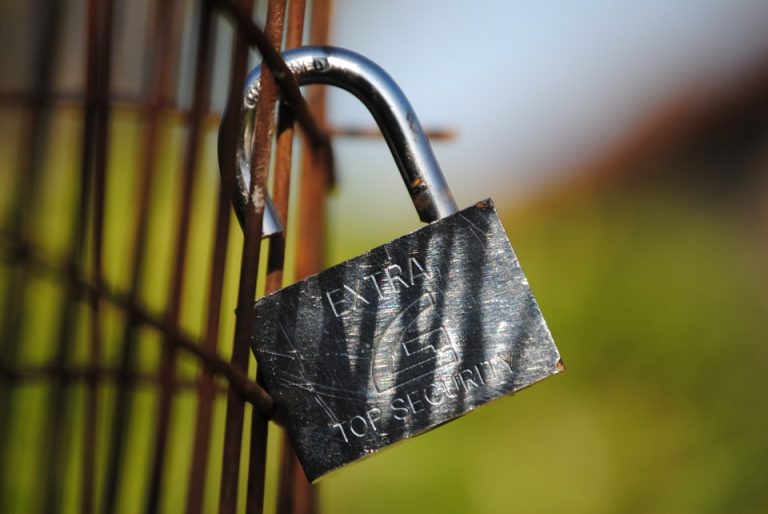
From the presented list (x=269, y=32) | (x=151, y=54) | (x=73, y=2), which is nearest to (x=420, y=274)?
(x=269, y=32)

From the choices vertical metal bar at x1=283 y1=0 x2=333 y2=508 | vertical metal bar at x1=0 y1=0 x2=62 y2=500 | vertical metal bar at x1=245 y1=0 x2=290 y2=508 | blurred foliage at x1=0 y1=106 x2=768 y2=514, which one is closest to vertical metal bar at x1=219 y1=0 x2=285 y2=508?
vertical metal bar at x1=245 y1=0 x2=290 y2=508

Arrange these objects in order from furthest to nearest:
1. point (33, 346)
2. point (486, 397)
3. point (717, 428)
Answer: point (33, 346), point (717, 428), point (486, 397)

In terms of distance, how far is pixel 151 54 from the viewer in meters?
0.84

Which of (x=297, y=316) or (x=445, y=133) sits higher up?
(x=445, y=133)

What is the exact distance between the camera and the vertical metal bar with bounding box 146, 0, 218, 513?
45 cm

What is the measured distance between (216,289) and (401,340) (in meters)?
0.12

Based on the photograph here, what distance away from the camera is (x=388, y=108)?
1.89ft

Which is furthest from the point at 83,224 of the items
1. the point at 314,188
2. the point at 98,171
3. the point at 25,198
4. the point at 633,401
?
the point at 633,401

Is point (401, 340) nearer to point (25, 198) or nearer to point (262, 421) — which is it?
point (262, 421)

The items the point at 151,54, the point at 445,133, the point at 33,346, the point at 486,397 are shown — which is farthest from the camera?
the point at 33,346

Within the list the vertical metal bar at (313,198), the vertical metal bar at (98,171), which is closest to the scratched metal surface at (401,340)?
the vertical metal bar at (98,171)

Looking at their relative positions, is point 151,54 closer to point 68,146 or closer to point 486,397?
point 68,146

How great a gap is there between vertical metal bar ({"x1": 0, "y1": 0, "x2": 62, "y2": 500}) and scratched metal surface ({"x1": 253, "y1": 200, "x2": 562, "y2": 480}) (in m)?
0.18

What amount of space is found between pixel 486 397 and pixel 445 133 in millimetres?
559
